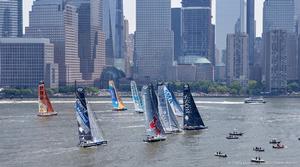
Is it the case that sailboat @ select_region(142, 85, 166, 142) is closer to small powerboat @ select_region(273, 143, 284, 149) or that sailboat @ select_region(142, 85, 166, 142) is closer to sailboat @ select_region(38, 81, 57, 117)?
small powerboat @ select_region(273, 143, 284, 149)

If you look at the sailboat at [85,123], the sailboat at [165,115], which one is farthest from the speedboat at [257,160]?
the sailboat at [165,115]

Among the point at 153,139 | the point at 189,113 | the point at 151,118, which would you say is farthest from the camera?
the point at 189,113

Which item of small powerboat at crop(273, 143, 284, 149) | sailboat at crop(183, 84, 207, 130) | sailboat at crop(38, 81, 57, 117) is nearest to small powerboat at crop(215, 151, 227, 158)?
small powerboat at crop(273, 143, 284, 149)

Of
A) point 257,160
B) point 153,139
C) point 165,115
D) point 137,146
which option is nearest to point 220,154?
point 257,160

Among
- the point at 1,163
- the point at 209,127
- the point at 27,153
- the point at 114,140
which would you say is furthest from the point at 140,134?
the point at 1,163

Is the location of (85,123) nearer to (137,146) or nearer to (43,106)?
(137,146)

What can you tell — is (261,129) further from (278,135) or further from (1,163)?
(1,163)
